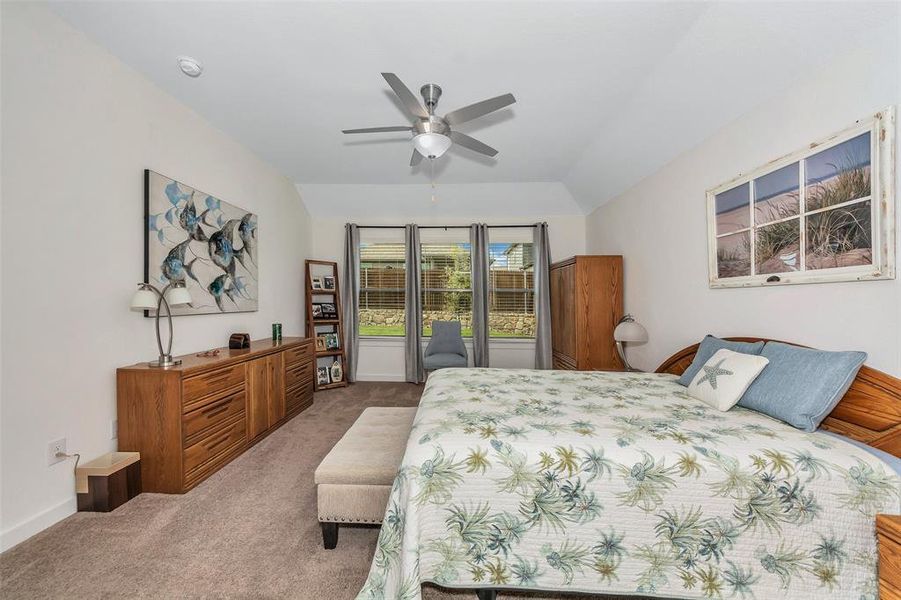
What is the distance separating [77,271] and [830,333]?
13.8 feet

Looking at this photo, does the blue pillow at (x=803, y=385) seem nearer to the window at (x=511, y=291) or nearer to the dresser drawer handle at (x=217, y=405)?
the dresser drawer handle at (x=217, y=405)

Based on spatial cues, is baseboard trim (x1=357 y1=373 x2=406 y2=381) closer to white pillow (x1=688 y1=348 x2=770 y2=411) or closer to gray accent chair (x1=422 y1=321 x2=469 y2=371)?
gray accent chair (x1=422 y1=321 x2=469 y2=371)

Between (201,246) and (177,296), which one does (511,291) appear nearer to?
(201,246)

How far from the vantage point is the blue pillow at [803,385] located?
1.51 meters

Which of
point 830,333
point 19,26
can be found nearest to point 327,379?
point 19,26

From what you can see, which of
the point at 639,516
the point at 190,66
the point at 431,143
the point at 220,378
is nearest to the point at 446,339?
the point at 220,378

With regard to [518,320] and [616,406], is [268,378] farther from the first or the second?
[518,320]

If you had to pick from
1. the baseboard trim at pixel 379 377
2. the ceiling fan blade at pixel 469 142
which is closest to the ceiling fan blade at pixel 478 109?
the ceiling fan blade at pixel 469 142

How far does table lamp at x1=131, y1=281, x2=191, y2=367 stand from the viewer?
2.19 meters

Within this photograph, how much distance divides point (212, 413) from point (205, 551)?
39.9 inches

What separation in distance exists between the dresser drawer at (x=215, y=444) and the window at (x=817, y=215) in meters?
3.84

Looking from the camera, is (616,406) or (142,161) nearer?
(616,406)

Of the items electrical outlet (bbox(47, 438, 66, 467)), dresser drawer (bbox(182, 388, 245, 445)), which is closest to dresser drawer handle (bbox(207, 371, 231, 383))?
dresser drawer (bbox(182, 388, 245, 445))

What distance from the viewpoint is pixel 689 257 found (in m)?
2.79
